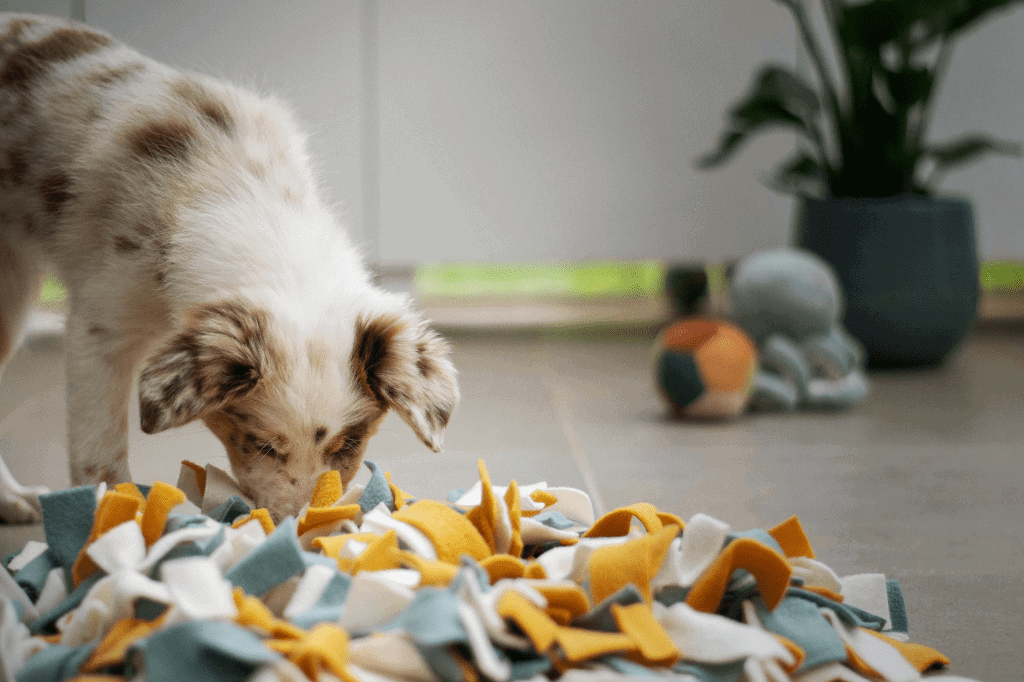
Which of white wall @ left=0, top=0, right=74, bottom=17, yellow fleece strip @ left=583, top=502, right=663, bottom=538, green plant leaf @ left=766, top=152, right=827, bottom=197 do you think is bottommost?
yellow fleece strip @ left=583, top=502, right=663, bottom=538

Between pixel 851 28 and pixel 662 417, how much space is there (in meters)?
1.50

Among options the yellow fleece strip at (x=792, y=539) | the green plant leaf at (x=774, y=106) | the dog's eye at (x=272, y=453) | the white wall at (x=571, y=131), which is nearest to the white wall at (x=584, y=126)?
the white wall at (x=571, y=131)

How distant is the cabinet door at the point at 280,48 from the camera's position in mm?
1851

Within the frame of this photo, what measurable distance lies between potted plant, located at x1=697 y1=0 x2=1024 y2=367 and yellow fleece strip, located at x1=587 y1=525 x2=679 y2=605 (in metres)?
2.41

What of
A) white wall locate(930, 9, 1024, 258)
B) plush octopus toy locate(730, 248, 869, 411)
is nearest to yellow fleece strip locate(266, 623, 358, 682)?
plush octopus toy locate(730, 248, 869, 411)

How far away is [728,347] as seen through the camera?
2.50 meters

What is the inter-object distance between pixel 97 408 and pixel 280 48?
1453mm

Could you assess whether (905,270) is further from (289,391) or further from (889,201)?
(289,391)

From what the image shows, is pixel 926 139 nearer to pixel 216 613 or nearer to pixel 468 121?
pixel 468 121

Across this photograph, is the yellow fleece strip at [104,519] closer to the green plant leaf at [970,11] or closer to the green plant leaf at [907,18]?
the green plant leaf at [907,18]

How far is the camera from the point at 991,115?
3871mm

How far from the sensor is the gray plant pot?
318 cm

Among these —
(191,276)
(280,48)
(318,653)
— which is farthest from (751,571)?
(280,48)

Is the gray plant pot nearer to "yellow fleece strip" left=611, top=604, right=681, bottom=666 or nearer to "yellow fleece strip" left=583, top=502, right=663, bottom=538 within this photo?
"yellow fleece strip" left=583, top=502, right=663, bottom=538
